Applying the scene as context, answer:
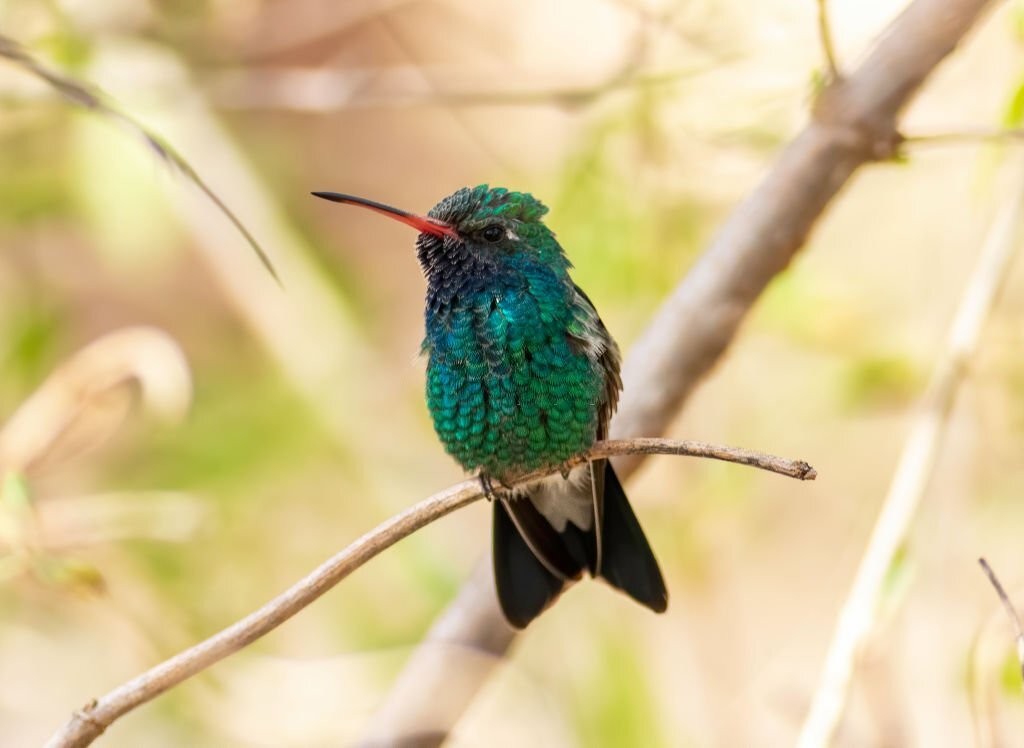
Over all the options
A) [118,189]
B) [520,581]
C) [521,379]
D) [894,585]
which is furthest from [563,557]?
[118,189]

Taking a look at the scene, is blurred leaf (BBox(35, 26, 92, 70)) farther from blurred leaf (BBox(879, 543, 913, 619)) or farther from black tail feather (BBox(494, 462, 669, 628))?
blurred leaf (BBox(879, 543, 913, 619))

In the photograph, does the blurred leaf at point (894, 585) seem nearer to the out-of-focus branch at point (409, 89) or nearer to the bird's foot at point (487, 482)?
the bird's foot at point (487, 482)

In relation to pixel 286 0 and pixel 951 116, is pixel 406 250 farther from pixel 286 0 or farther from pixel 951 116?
pixel 951 116

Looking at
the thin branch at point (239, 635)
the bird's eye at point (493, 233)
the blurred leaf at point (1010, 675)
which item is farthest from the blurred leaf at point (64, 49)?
the blurred leaf at point (1010, 675)

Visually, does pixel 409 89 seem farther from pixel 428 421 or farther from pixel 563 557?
pixel 563 557

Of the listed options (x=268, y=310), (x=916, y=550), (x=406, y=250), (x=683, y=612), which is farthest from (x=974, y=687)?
(x=406, y=250)

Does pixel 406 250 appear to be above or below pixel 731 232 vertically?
above
